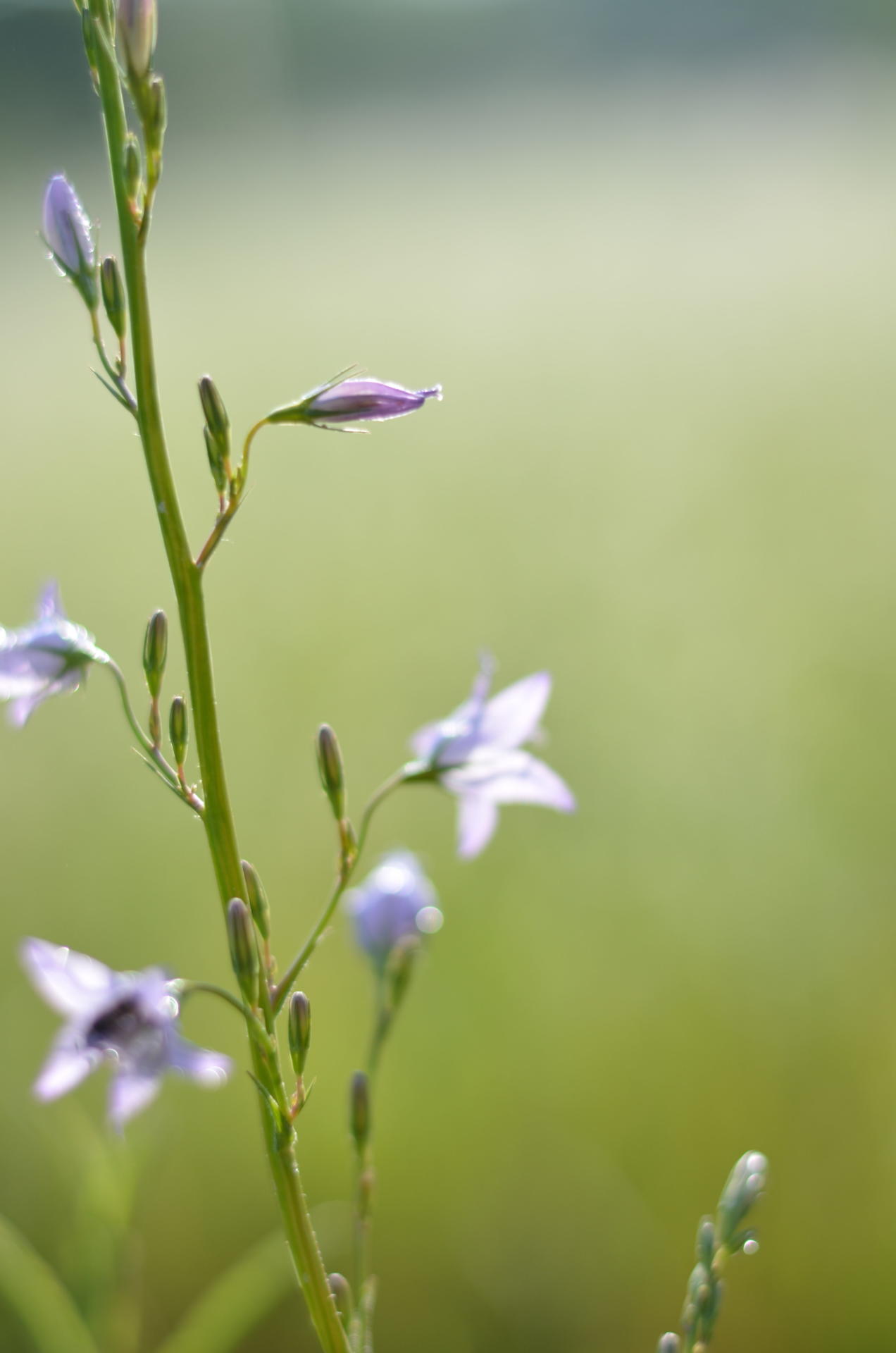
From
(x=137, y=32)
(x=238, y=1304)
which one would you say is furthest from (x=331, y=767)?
(x=238, y=1304)

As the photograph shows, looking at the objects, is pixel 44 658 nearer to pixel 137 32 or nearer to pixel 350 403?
pixel 350 403

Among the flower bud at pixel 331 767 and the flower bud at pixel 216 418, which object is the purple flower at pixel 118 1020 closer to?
the flower bud at pixel 331 767

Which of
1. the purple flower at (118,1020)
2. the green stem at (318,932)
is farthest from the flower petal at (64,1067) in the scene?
the green stem at (318,932)

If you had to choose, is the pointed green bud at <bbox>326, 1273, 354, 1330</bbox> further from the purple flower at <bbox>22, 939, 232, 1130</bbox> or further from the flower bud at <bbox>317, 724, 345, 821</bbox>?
the flower bud at <bbox>317, 724, 345, 821</bbox>

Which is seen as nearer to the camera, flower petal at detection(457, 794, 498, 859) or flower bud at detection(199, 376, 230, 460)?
flower bud at detection(199, 376, 230, 460)

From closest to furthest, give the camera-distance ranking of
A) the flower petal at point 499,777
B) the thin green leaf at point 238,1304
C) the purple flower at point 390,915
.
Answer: the flower petal at point 499,777 → the purple flower at point 390,915 → the thin green leaf at point 238,1304

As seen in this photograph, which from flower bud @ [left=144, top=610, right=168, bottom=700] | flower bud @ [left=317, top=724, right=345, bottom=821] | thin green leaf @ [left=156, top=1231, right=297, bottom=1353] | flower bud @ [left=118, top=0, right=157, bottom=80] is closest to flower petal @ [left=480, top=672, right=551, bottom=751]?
flower bud @ [left=317, top=724, right=345, bottom=821]
